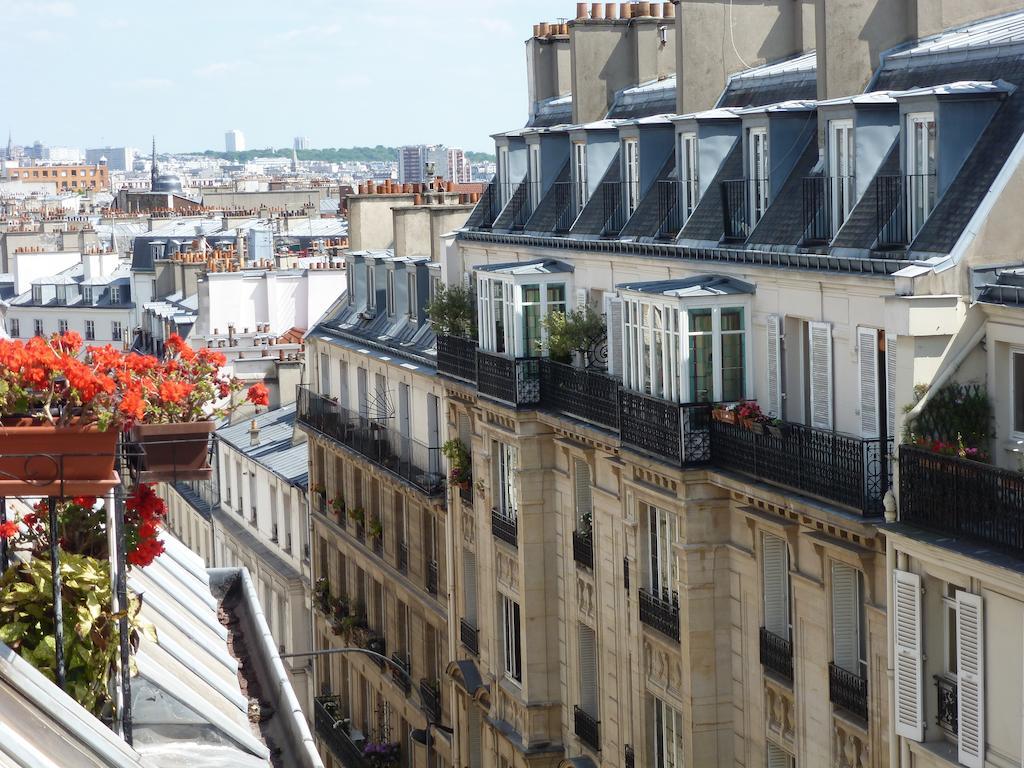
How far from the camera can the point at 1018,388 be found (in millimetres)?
19984

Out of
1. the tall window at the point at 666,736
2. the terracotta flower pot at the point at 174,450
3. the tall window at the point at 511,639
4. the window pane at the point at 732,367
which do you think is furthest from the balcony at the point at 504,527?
the terracotta flower pot at the point at 174,450

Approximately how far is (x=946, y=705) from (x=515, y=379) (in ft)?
44.5

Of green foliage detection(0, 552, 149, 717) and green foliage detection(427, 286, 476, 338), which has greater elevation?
green foliage detection(427, 286, 476, 338)

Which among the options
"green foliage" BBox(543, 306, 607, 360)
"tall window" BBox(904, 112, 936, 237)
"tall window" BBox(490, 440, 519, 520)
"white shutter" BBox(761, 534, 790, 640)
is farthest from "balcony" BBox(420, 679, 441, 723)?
"tall window" BBox(904, 112, 936, 237)

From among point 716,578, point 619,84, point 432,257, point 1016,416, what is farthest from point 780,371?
point 432,257

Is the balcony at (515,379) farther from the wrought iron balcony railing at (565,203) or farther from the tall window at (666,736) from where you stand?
the tall window at (666,736)

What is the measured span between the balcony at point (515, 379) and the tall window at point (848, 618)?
32.9ft

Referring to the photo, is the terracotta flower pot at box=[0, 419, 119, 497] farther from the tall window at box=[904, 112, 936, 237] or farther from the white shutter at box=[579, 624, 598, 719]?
the white shutter at box=[579, 624, 598, 719]

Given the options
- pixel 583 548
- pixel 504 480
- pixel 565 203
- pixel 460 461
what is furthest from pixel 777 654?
pixel 460 461

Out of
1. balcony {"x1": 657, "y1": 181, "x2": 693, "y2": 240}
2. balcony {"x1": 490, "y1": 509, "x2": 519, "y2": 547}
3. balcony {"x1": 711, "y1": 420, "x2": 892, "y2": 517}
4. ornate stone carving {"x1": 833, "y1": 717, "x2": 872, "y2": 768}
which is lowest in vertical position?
ornate stone carving {"x1": 833, "y1": 717, "x2": 872, "y2": 768}

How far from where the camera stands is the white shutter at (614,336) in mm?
29984

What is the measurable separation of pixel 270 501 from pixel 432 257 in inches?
554

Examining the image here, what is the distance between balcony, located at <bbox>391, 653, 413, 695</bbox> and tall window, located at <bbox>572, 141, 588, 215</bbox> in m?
14.8

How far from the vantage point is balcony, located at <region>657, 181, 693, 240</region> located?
28.6 m
